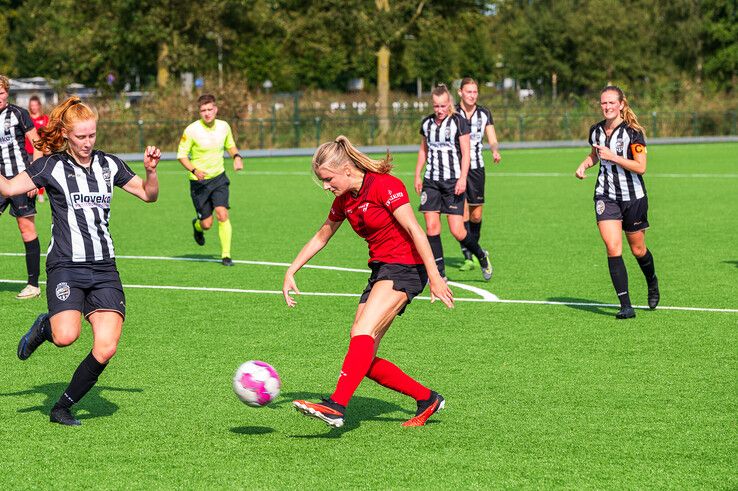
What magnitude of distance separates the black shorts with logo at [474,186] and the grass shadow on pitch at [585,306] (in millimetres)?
2618

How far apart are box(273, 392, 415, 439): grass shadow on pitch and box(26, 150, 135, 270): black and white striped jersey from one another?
154cm

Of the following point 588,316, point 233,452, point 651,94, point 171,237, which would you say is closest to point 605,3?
point 651,94

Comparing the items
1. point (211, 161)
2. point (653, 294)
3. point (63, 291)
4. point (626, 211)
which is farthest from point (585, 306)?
point (63, 291)

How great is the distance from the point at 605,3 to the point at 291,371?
229 feet

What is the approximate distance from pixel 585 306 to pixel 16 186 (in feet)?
19.7

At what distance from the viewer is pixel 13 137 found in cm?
1134

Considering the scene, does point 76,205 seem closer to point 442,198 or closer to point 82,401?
point 82,401

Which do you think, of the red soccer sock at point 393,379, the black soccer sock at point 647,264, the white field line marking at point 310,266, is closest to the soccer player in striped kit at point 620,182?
the black soccer sock at point 647,264

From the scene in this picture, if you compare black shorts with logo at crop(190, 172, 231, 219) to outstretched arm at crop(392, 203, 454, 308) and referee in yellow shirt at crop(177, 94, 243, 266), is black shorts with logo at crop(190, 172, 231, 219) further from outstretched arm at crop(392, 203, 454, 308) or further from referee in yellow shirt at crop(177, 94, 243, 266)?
outstretched arm at crop(392, 203, 454, 308)

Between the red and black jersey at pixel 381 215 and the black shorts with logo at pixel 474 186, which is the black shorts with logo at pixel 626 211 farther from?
the red and black jersey at pixel 381 215

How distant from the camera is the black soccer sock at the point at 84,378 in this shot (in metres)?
6.64

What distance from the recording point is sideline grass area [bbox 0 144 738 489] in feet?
19.2

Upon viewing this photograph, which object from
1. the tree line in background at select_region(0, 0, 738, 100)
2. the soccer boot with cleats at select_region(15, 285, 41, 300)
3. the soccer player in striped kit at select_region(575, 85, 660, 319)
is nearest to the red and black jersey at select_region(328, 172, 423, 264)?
the soccer player in striped kit at select_region(575, 85, 660, 319)

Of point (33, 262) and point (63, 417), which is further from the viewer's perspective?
point (33, 262)
